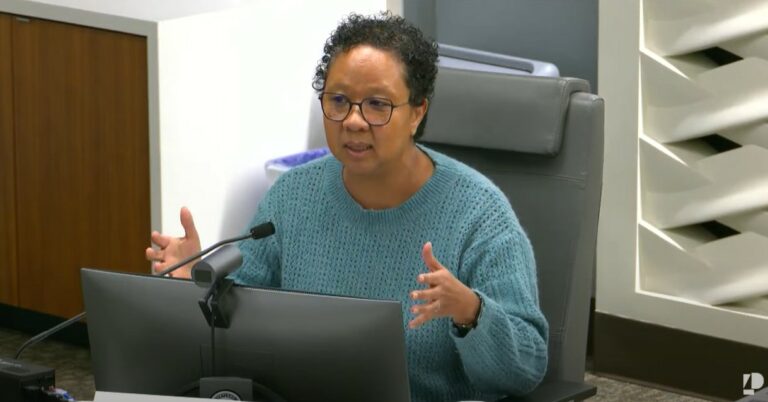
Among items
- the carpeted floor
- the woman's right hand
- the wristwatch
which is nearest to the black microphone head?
the woman's right hand

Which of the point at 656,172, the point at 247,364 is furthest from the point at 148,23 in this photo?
the point at 247,364

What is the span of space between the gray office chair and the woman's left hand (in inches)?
15.9

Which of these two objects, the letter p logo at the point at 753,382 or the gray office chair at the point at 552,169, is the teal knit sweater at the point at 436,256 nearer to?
the gray office chair at the point at 552,169

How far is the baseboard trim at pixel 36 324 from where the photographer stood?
3.69 m

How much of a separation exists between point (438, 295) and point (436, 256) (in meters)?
0.28

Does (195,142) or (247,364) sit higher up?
(195,142)

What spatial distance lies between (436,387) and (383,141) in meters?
0.36

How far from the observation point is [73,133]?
3.42 metres

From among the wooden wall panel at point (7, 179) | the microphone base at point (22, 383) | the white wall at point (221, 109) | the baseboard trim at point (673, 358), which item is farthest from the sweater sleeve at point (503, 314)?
the wooden wall panel at point (7, 179)

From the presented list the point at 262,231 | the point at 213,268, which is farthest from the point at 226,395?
the point at 262,231

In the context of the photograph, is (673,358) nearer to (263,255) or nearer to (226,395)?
(263,255)

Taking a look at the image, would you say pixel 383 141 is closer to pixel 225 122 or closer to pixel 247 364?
pixel 247 364

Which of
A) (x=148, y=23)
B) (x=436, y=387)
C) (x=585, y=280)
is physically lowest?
(x=436, y=387)

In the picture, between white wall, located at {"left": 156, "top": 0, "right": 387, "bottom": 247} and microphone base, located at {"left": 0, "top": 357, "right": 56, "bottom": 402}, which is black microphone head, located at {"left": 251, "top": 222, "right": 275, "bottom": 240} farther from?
white wall, located at {"left": 156, "top": 0, "right": 387, "bottom": 247}
